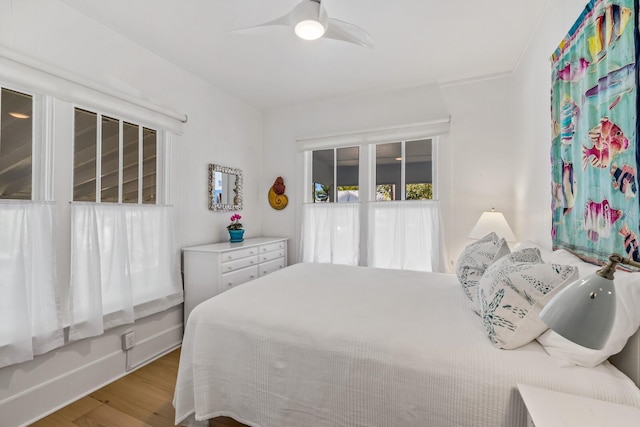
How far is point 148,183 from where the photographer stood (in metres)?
2.61

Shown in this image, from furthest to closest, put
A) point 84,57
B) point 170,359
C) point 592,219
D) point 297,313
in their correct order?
point 170,359, point 84,57, point 297,313, point 592,219

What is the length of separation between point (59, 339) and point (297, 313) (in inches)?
64.0

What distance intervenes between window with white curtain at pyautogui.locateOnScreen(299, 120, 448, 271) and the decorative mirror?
0.86m

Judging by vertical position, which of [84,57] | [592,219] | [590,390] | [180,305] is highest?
[84,57]

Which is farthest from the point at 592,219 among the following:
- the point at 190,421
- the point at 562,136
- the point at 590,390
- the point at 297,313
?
the point at 190,421

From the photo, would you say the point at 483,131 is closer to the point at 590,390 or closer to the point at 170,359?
the point at 590,390

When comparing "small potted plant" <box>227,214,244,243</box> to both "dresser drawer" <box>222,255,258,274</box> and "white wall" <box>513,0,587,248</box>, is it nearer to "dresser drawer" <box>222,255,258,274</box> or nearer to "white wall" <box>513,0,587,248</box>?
"dresser drawer" <box>222,255,258,274</box>

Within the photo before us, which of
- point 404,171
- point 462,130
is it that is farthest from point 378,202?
point 462,130

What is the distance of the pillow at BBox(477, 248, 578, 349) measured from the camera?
44.7 inches

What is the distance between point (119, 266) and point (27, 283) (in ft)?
1.78

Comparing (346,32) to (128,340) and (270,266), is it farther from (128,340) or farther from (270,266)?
(128,340)

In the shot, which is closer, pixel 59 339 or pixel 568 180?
pixel 568 180

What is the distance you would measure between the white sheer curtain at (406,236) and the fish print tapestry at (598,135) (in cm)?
144

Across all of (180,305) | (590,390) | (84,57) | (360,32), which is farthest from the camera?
(180,305)
